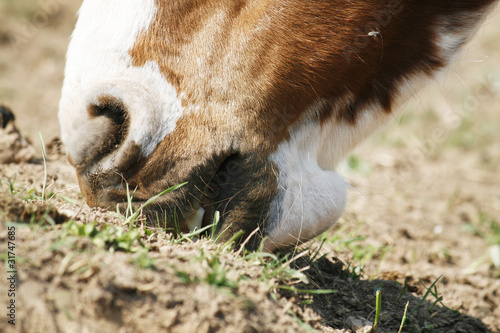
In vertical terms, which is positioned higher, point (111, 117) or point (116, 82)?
point (116, 82)

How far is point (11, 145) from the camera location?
7.24ft

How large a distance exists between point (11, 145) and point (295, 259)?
1450 mm

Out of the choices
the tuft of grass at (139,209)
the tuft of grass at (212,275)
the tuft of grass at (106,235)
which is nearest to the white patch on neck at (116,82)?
the tuft of grass at (139,209)

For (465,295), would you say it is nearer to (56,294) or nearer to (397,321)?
(397,321)

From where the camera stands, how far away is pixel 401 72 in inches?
73.6

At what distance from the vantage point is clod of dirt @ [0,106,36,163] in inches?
86.3

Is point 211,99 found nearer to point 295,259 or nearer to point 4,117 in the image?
point 295,259

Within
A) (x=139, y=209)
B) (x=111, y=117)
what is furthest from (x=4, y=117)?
(x=139, y=209)

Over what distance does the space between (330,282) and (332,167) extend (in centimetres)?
48

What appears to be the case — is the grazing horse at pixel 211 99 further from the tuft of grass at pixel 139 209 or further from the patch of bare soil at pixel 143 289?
the patch of bare soil at pixel 143 289

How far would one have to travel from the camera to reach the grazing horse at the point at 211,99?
5.05 ft

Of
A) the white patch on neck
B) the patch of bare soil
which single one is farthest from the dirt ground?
the white patch on neck

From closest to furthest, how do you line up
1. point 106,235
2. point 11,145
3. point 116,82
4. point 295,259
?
point 106,235 < point 116,82 < point 295,259 < point 11,145

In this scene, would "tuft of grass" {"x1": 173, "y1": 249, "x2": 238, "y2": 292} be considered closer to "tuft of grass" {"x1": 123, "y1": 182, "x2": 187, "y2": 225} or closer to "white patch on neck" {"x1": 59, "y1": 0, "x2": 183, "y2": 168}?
"tuft of grass" {"x1": 123, "y1": 182, "x2": 187, "y2": 225}
